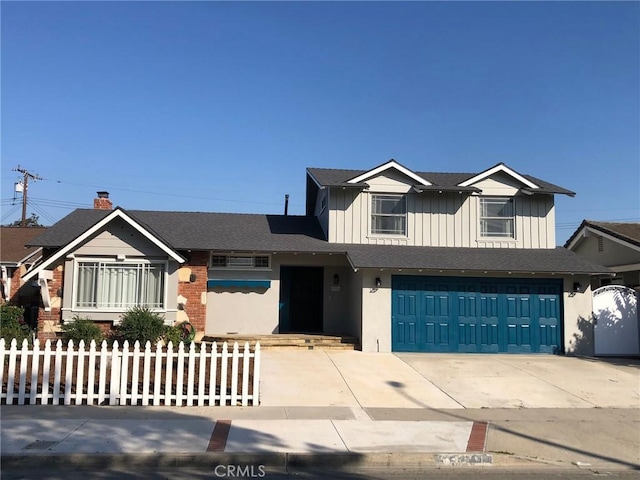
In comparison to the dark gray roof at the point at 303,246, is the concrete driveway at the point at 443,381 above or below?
below

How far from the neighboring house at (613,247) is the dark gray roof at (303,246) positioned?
3.32m

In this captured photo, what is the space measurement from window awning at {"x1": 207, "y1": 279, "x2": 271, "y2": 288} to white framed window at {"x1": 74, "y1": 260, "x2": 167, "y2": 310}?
5.53 ft

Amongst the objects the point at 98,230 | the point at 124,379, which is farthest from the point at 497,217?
the point at 124,379

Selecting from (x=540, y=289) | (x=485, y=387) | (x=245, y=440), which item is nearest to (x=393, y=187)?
(x=540, y=289)

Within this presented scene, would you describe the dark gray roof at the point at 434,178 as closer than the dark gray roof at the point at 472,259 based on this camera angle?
No

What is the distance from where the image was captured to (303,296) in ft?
57.0

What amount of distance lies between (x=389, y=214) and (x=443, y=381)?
6.87 m

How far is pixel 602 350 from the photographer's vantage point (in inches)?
608

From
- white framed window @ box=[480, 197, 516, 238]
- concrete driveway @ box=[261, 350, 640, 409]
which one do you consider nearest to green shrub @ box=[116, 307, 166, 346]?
concrete driveway @ box=[261, 350, 640, 409]

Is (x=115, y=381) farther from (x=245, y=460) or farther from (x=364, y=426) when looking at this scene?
(x=364, y=426)

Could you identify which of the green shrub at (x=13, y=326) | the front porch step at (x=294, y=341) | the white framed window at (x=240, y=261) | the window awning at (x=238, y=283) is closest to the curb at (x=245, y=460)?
the green shrub at (x=13, y=326)

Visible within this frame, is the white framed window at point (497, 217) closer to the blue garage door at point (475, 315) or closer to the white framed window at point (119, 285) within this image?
the blue garage door at point (475, 315)

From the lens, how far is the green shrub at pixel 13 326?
41.8 ft

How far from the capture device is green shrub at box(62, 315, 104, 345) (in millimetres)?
12969
